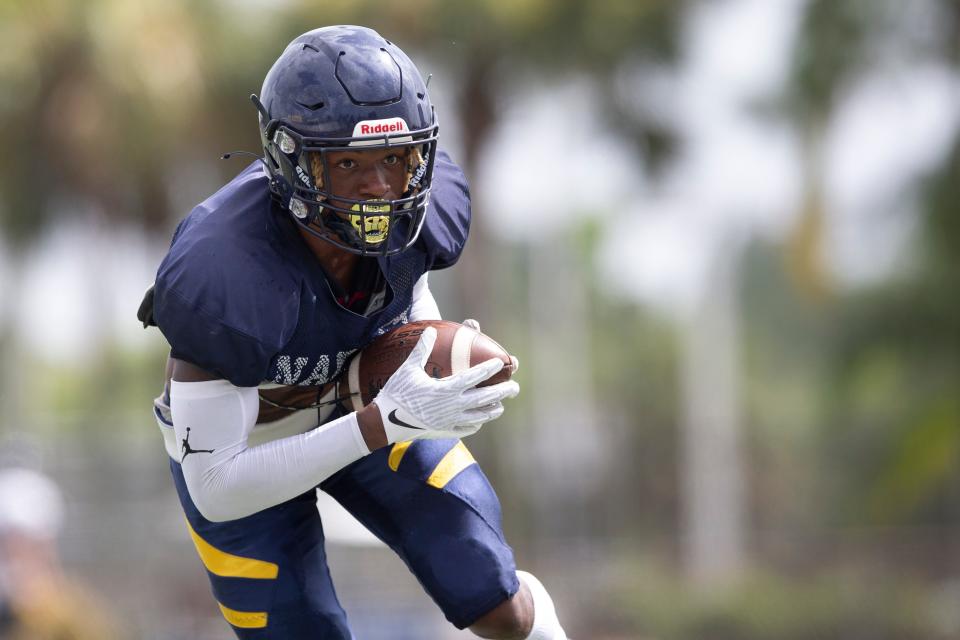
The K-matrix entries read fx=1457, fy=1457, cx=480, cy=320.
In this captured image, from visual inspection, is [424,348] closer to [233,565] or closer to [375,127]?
[375,127]

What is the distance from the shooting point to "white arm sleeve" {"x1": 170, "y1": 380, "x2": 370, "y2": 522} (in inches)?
133

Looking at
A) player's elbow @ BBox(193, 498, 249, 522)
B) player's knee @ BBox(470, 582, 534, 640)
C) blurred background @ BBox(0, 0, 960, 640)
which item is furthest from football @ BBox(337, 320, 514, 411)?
blurred background @ BBox(0, 0, 960, 640)

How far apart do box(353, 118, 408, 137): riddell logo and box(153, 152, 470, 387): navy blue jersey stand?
1.07ft

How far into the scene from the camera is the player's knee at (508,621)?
3.61 m

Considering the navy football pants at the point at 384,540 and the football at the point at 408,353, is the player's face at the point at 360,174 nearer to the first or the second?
the football at the point at 408,353

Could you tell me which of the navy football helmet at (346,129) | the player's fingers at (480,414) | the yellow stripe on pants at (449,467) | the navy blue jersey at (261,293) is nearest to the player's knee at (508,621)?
the yellow stripe on pants at (449,467)

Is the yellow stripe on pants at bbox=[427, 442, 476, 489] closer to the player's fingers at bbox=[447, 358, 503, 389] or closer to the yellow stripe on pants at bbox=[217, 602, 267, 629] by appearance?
the player's fingers at bbox=[447, 358, 503, 389]

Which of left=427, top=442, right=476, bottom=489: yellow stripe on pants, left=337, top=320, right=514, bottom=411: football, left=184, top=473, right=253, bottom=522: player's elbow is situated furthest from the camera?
left=427, top=442, right=476, bottom=489: yellow stripe on pants

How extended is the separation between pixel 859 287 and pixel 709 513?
6.08 m

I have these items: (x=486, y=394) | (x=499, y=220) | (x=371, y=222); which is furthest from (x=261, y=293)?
(x=499, y=220)

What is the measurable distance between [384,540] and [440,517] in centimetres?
24

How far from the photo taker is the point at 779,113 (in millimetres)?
16594

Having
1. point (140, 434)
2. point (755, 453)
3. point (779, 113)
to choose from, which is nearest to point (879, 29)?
point (779, 113)

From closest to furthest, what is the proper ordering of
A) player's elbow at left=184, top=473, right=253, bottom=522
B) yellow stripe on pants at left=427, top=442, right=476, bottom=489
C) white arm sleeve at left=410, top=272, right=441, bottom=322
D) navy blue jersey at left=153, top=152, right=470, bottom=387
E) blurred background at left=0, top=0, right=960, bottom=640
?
1. navy blue jersey at left=153, top=152, right=470, bottom=387
2. player's elbow at left=184, top=473, right=253, bottom=522
3. yellow stripe on pants at left=427, top=442, right=476, bottom=489
4. white arm sleeve at left=410, top=272, right=441, bottom=322
5. blurred background at left=0, top=0, right=960, bottom=640
